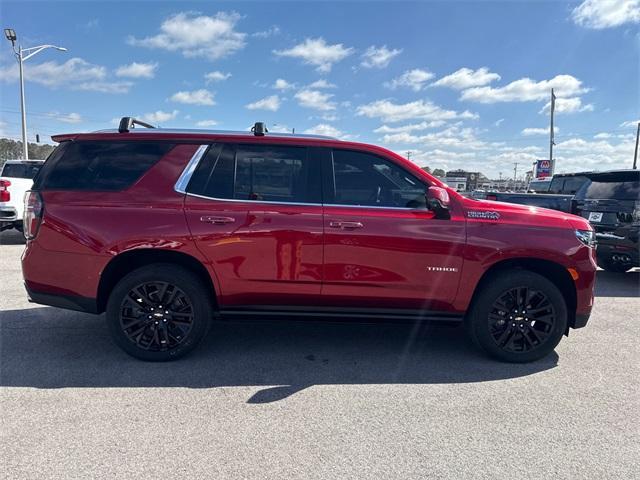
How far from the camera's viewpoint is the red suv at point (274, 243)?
364cm

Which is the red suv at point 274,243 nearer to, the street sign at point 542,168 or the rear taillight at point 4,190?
the rear taillight at point 4,190

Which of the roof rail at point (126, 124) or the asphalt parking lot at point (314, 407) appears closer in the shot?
the asphalt parking lot at point (314, 407)

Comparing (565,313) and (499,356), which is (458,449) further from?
(565,313)

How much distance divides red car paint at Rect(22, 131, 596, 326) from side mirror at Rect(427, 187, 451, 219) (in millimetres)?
67

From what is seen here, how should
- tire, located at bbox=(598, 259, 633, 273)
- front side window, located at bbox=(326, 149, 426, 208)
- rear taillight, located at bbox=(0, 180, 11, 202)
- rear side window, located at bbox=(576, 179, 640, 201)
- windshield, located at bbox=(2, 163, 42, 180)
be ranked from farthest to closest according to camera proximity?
windshield, located at bbox=(2, 163, 42, 180) < rear taillight, located at bbox=(0, 180, 11, 202) < tire, located at bbox=(598, 259, 633, 273) < rear side window, located at bbox=(576, 179, 640, 201) < front side window, located at bbox=(326, 149, 426, 208)

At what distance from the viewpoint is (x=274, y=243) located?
12.0ft

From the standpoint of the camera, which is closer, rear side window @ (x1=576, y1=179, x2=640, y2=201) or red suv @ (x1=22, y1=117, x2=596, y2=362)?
red suv @ (x1=22, y1=117, x2=596, y2=362)

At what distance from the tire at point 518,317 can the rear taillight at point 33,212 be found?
154 inches

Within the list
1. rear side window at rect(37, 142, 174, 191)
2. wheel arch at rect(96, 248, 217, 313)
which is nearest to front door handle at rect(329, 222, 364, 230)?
wheel arch at rect(96, 248, 217, 313)

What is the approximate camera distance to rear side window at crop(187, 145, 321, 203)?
372 centimetres

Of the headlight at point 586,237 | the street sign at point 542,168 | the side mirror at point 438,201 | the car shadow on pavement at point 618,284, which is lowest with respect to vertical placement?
the car shadow on pavement at point 618,284

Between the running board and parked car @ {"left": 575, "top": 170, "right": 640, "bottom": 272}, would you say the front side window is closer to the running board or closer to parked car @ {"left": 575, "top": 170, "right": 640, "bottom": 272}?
the running board

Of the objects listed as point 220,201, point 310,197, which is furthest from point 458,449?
point 220,201

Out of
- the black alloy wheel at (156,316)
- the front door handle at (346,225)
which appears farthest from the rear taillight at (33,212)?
the front door handle at (346,225)
